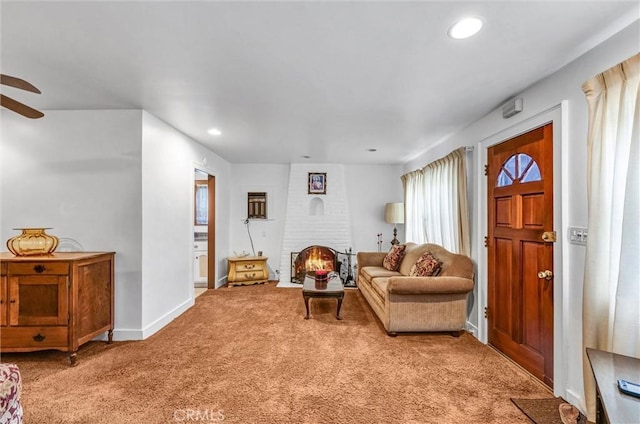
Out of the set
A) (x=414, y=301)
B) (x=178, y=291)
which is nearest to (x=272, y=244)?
(x=178, y=291)

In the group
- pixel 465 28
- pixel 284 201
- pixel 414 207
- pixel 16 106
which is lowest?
pixel 414 207

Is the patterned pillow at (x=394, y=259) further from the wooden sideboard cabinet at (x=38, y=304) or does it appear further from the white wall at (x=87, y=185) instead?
the wooden sideboard cabinet at (x=38, y=304)

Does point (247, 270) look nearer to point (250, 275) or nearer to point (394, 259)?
point (250, 275)

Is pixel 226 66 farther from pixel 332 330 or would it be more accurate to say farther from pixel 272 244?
pixel 272 244

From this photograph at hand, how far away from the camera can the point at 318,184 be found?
5.82 m

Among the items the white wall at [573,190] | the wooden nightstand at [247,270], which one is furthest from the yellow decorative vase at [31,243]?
the white wall at [573,190]

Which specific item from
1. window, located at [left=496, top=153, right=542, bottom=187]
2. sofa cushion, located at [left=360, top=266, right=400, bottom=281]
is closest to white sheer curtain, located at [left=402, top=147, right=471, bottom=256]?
window, located at [left=496, top=153, right=542, bottom=187]

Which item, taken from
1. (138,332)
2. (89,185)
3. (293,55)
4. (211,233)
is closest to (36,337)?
(138,332)

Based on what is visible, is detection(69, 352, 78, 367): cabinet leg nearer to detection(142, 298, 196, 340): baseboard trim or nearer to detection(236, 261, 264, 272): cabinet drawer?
detection(142, 298, 196, 340): baseboard trim

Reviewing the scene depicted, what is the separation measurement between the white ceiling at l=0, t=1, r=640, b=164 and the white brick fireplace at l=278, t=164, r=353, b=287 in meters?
2.67

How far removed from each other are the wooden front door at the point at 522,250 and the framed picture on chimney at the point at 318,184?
3.35 meters

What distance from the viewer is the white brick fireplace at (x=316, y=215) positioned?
18.8 feet

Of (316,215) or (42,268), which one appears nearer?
(42,268)

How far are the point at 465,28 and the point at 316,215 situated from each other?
4.49 metres
